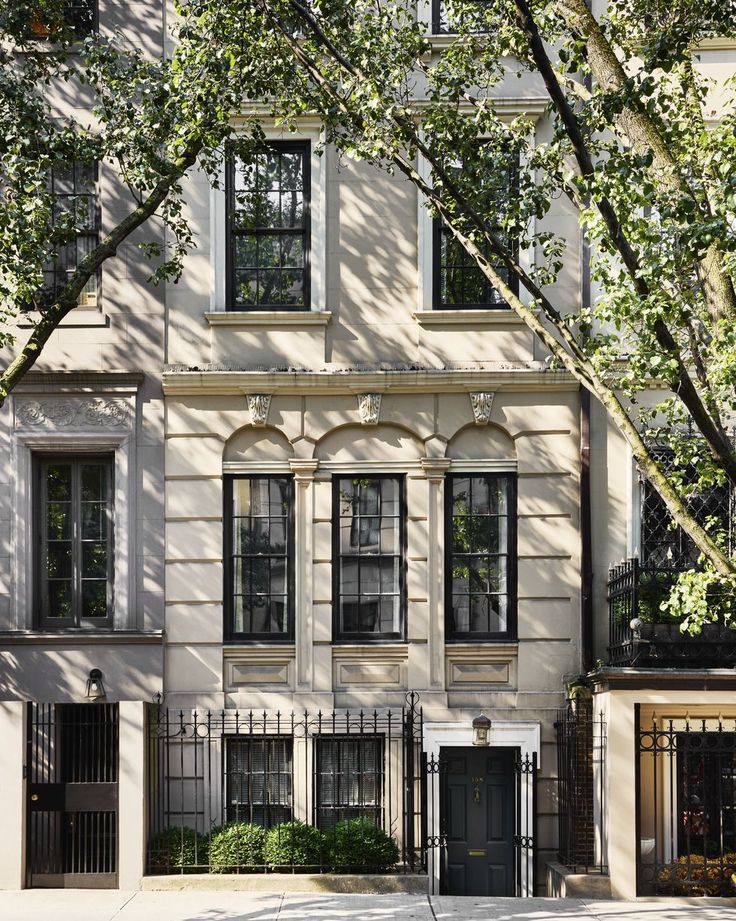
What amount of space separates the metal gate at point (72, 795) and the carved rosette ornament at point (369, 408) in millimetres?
4781

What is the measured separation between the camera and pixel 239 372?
53.4 ft

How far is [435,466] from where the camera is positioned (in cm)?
1639

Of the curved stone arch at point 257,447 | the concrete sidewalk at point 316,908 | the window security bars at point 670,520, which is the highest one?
the curved stone arch at point 257,447

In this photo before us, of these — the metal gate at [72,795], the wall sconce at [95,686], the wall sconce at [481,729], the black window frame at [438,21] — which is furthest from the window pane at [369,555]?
the black window frame at [438,21]

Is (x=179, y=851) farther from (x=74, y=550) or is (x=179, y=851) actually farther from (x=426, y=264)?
(x=426, y=264)

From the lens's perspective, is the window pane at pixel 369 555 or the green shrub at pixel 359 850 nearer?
the green shrub at pixel 359 850

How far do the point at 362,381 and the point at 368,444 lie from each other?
32.4 inches

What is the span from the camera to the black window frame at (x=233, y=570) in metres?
16.4

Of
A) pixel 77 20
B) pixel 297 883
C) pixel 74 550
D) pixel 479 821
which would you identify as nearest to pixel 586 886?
pixel 479 821

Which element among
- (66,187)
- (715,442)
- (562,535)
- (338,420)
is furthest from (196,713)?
(715,442)

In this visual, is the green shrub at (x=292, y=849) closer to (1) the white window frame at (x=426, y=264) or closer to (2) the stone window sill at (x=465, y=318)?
(2) the stone window sill at (x=465, y=318)

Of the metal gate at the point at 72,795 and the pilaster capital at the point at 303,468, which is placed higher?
the pilaster capital at the point at 303,468

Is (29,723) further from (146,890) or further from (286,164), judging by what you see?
(286,164)

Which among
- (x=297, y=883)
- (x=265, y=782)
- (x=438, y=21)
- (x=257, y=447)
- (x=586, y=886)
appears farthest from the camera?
(x=438, y=21)
